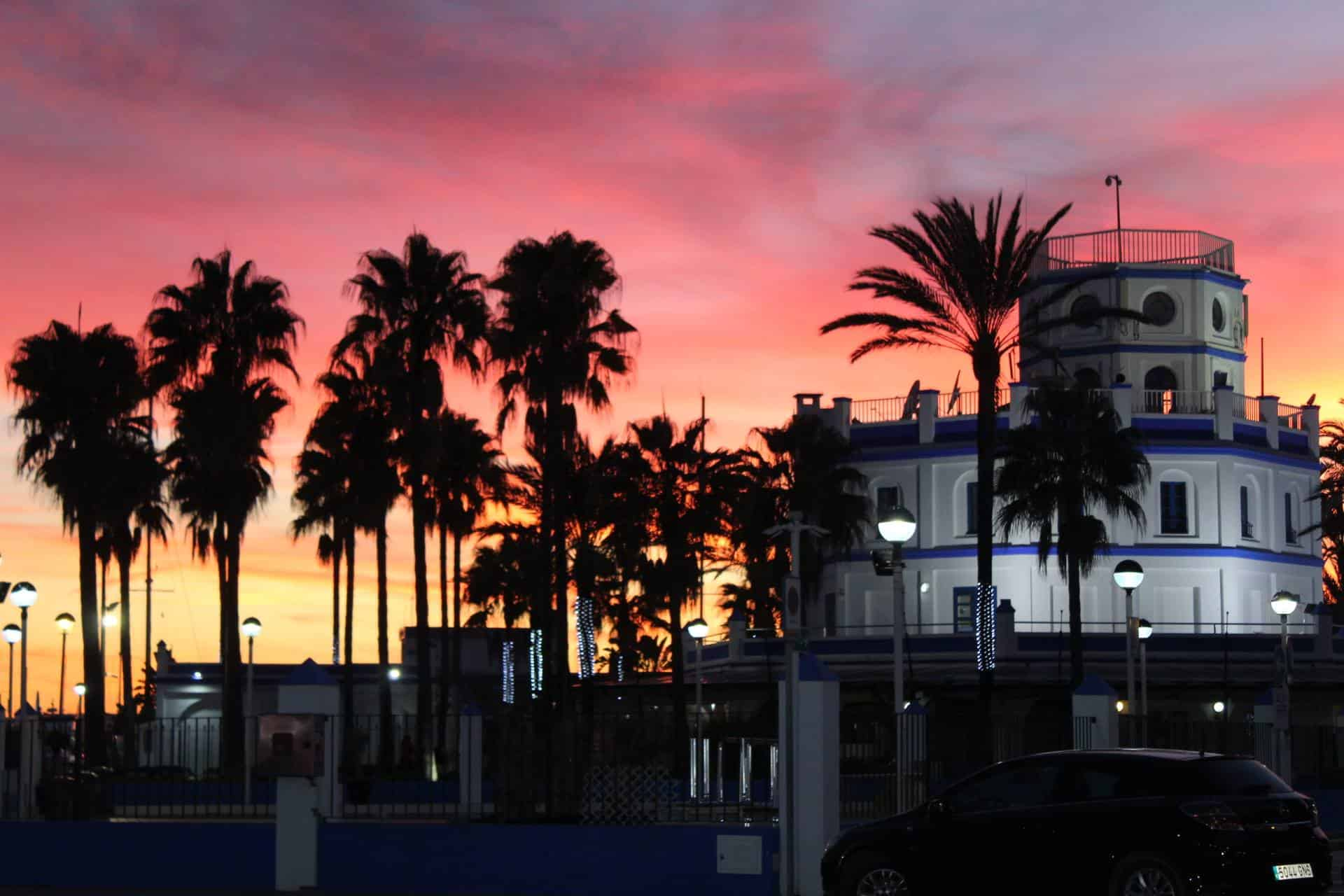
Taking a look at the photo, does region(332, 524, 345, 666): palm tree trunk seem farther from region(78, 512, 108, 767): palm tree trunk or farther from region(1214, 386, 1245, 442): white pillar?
region(1214, 386, 1245, 442): white pillar

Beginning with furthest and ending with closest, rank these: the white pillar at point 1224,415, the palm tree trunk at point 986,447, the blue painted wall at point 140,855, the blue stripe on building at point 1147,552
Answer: the white pillar at point 1224,415 < the blue stripe on building at point 1147,552 < the palm tree trunk at point 986,447 < the blue painted wall at point 140,855

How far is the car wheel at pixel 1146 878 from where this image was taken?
16641mm

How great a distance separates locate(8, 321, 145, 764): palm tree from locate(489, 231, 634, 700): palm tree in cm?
1005

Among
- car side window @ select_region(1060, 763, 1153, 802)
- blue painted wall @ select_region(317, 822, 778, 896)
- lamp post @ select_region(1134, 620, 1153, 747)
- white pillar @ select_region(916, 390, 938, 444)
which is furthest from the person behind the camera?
white pillar @ select_region(916, 390, 938, 444)

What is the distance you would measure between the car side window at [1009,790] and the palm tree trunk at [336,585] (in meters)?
48.8

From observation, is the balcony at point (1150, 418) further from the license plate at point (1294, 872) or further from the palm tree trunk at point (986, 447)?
the license plate at point (1294, 872)

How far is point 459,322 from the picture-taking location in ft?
170

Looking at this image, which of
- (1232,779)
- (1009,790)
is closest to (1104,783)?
(1009,790)

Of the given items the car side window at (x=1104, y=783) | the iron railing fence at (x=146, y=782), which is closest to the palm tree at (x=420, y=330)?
the iron railing fence at (x=146, y=782)

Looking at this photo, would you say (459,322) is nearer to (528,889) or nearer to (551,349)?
(551,349)

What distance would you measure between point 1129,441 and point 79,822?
37.5 meters

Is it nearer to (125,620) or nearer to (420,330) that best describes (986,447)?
(420,330)

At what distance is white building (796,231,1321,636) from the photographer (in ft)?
218

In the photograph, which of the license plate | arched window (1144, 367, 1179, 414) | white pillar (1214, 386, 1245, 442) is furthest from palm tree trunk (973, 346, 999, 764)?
arched window (1144, 367, 1179, 414)
